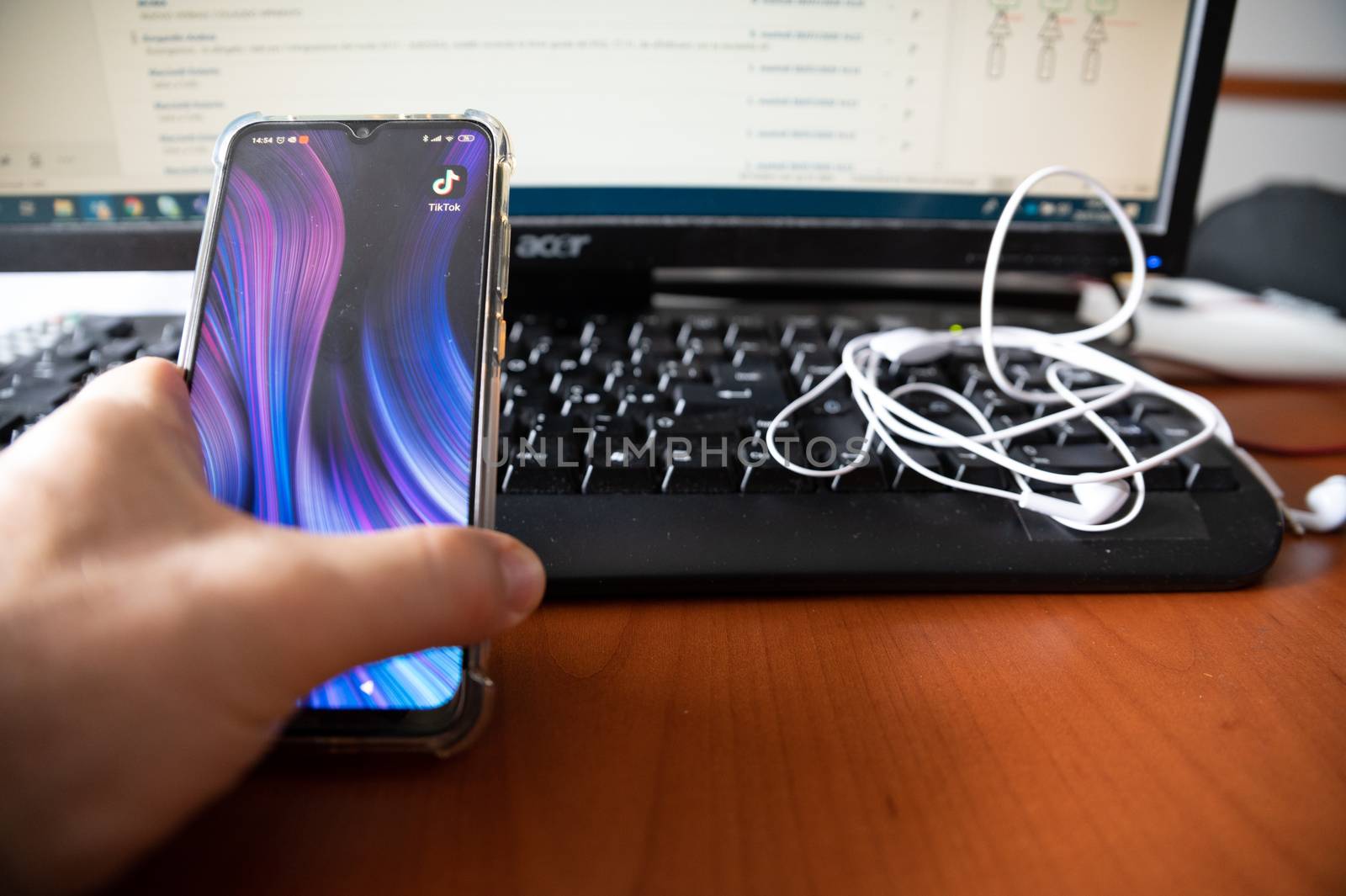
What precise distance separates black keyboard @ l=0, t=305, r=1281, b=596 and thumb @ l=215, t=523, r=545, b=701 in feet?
0.28

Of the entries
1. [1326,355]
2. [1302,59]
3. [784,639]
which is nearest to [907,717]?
[784,639]

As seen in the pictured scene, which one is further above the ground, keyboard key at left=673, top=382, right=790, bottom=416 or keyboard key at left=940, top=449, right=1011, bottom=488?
keyboard key at left=673, top=382, right=790, bottom=416

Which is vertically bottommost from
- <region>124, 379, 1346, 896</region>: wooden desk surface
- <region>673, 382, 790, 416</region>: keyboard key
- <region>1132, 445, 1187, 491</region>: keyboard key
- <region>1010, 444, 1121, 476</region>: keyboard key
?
<region>124, 379, 1346, 896</region>: wooden desk surface

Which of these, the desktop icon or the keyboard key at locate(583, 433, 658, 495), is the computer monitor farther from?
the keyboard key at locate(583, 433, 658, 495)

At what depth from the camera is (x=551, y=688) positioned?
0.27 meters

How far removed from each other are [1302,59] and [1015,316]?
0.83 metres

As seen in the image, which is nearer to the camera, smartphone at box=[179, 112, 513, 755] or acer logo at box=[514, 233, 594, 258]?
smartphone at box=[179, 112, 513, 755]

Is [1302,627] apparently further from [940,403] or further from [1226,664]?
[940,403]

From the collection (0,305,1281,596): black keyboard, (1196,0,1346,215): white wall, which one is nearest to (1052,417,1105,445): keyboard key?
(0,305,1281,596): black keyboard

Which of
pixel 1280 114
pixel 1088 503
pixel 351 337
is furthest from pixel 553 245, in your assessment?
pixel 1280 114

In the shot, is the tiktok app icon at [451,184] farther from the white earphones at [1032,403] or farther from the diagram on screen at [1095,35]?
the diagram on screen at [1095,35]

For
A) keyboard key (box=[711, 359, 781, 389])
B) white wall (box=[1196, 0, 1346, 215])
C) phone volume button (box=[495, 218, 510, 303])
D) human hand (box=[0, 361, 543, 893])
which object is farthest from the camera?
white wall (box=[1196, 0, 1346, 215])

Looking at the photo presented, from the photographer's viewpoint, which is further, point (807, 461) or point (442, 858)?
point (807, 461)

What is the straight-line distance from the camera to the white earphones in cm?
33
